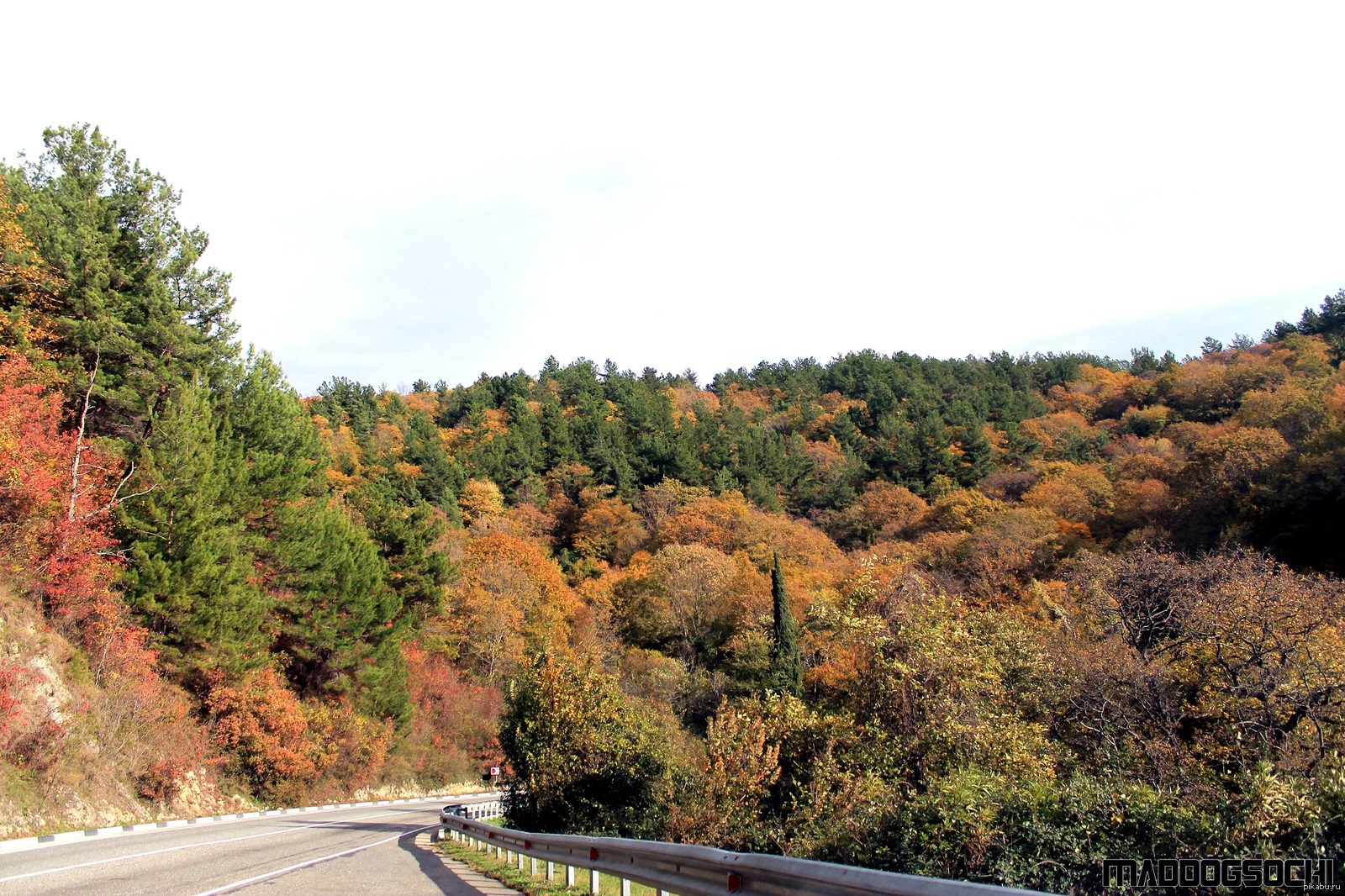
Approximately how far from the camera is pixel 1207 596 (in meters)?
19.0

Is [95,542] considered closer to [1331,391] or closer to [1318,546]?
[1318,546]

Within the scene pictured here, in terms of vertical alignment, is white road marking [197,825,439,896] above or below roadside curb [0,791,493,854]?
above

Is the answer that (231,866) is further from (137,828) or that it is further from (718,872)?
(137,828)

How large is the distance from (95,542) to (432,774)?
93.0 ft

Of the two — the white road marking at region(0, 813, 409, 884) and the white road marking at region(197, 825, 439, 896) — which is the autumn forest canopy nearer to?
the white road marking at region(197, 825, 439, 896)

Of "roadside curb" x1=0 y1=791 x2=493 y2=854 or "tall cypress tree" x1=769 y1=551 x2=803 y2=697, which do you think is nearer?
"roadside curb" x1=0 y1=791 x2=493 y2=854

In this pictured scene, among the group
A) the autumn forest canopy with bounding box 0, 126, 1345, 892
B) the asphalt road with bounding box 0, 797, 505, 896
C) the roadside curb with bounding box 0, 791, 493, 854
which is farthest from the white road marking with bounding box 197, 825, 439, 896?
the roadside curb with bounding box 0, 791, 493, 854

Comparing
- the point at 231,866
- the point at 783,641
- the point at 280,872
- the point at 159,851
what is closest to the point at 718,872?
the point at 280,872

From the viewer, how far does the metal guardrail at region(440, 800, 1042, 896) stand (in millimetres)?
4223

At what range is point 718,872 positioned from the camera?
6.06 metres

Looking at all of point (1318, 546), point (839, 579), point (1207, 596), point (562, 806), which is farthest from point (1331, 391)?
point (562, 806)

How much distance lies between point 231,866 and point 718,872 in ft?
28.9

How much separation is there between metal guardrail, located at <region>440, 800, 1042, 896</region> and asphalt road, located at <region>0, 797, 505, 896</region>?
1495 millimetres

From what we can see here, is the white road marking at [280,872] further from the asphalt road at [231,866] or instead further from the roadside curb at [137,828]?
the roadside curb at [137,828]
